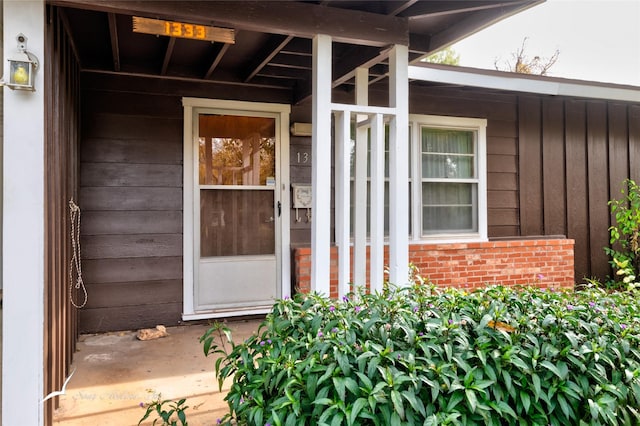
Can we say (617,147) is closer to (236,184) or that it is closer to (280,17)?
(236,184)

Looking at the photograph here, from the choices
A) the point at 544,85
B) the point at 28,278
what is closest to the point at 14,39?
the point at 28,278

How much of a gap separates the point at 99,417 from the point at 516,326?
2223mm

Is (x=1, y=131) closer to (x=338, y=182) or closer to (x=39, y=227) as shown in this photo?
(x=39, y=227)

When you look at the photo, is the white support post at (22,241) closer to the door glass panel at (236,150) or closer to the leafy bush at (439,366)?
the leafy bush at (439,366)

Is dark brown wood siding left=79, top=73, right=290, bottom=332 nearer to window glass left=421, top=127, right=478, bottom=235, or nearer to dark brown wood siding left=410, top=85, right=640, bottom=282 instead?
window glass left=421, top=127, right=478, bottom=235

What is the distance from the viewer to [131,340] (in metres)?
3.70

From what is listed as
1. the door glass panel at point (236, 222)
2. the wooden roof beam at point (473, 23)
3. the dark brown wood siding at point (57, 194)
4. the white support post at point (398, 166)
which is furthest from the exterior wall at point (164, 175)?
the white support post at point (398, 166)

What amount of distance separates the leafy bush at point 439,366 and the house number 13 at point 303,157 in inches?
96.9

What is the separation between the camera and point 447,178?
4910 mm

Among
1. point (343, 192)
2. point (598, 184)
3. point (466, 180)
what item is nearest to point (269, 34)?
point (343, 192)

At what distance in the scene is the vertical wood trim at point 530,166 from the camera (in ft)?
17.0

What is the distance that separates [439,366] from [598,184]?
505 centimetres

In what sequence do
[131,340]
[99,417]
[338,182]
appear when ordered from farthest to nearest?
[131,340]
[338,182]
[99,417]

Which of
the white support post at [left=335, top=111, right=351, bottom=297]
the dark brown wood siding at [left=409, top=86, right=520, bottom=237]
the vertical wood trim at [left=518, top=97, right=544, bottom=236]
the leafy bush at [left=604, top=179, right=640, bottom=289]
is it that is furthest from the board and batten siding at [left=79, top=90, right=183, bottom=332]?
the leafy bush at [left=604, top=179, right=640, bottom=289]
